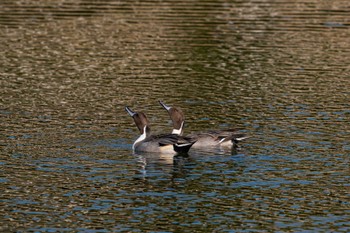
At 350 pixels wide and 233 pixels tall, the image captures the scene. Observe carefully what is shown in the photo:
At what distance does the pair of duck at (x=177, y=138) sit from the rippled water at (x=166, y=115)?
10.0 inches

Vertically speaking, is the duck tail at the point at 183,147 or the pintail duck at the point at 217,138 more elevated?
the pintail duck at the point at 217,138

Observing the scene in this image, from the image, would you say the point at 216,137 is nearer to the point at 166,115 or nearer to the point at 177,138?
the point at 177,138

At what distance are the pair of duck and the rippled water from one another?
25 centimetres

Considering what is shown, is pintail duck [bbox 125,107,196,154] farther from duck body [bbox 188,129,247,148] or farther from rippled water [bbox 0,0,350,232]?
duck body [bbox 188,129,247,148]

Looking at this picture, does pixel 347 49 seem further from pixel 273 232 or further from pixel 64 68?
pixel 273 232

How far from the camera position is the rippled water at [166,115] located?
671 inches

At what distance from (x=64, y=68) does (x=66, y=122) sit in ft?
25.9

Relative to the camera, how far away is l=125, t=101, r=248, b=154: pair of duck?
70.1 ft

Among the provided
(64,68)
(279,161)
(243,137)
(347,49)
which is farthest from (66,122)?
(347,49)

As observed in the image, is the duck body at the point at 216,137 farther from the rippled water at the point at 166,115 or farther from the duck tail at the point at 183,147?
the duck tail at the point at 183,147

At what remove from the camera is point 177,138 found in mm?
21234

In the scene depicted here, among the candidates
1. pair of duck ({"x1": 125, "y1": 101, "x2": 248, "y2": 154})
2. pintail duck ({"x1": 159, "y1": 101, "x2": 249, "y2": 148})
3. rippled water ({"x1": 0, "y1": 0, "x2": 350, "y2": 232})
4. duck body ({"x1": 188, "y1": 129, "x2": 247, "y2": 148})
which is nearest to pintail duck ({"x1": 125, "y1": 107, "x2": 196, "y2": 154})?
pair of duck ({"x1": 125, "y1": 101, "x2": 248, "y2": 154})

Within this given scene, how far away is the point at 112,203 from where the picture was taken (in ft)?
57.0

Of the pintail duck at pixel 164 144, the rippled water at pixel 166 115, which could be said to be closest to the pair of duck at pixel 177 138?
the pintail duck at pixel 164 144
